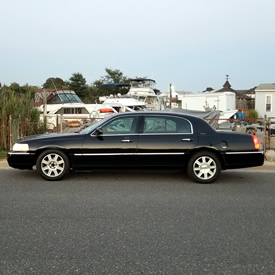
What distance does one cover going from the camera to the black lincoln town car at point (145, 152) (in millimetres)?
6875

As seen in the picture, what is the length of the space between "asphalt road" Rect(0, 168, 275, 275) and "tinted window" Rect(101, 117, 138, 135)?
3.38ft

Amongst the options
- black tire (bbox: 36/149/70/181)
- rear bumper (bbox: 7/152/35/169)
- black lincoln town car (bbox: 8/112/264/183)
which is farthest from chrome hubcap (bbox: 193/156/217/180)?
rear bumper (bbox: 7/152/35/169)

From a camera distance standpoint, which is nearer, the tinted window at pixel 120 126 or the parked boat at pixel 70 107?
the tinted window at pixel 120 126

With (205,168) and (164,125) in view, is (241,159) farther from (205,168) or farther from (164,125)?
(164,125)

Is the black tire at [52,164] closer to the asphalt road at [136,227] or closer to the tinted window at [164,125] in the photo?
the asphalt road at [136,227]

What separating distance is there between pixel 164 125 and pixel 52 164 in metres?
2.43

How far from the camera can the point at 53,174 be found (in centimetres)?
696

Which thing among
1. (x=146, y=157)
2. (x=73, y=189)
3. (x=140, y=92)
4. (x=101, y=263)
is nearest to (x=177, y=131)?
(x=146, y=157)

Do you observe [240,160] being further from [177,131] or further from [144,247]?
[144,247]

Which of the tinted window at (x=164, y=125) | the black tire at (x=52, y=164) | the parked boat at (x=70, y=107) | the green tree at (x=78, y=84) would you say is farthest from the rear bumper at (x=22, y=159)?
the green tree at (x=78, y=84)

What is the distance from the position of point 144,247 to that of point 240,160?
379 cm

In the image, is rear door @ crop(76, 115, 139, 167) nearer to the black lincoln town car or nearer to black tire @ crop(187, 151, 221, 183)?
the black lincoln town car

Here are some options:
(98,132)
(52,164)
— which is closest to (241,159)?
(98,132)

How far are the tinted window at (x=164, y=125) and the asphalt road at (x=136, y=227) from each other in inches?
42.3
